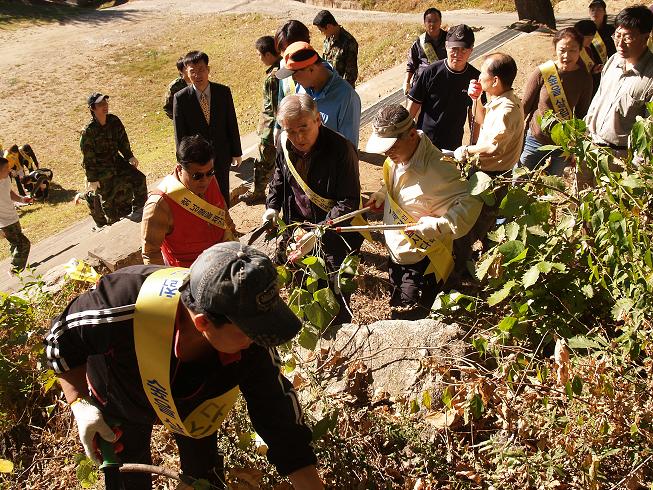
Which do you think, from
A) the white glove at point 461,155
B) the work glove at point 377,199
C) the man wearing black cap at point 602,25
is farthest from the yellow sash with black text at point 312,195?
the man wearing black cap at point 602,25

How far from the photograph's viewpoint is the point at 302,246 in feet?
12.7

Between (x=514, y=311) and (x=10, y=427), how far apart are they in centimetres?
265

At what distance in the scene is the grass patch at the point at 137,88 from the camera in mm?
13500

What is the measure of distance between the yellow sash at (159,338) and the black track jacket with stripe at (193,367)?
1.5 inches

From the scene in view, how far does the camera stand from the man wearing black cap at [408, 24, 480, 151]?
5328mm

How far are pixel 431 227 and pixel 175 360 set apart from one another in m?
1.81

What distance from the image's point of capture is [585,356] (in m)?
2.79

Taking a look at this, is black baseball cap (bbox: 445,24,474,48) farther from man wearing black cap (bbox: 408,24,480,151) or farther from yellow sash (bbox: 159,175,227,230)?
yellow sash (bbox: 159,175,227,230)

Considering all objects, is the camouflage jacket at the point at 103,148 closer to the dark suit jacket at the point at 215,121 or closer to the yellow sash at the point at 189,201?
the dark suit jacket at the point at 215,121

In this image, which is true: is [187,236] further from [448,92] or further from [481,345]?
[448,92]

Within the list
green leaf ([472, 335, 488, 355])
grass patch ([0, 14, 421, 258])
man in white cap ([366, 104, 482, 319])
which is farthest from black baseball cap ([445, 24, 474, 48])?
grass patch ([0, 14, 421, 258])

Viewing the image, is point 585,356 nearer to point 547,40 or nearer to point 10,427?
point 10,427

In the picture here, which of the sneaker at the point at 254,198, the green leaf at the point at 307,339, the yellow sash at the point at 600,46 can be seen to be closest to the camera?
the green leaf at the point at 307,339

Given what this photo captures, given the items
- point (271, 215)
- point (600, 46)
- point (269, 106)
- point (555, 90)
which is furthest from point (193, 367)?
point (600, 46)
